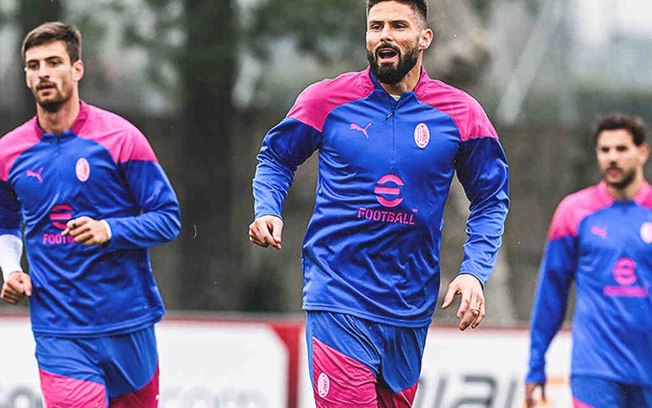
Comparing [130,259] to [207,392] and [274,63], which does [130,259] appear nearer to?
[207,392]

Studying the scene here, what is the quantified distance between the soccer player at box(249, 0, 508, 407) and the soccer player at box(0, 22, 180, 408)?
111 centimetres

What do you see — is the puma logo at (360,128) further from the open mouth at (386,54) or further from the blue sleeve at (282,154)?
the open mouth at (386,54)

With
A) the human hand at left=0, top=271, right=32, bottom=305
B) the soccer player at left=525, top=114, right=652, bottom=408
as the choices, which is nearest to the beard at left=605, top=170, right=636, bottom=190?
the soccer player at left=525, top=114, right=652, bottom=408

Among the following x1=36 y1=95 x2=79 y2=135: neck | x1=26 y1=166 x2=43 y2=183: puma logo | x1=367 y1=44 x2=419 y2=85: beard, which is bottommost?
x1=26 y1=166 x2=43 y2=183: puma logo

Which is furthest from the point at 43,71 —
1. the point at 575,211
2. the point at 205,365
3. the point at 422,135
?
the point at 205,365

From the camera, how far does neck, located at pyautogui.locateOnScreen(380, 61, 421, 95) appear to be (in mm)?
6371

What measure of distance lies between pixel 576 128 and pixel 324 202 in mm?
13216

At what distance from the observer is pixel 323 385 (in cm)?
621

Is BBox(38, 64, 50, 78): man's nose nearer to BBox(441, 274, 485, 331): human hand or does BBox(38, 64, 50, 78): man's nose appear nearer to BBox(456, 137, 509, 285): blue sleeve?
BBox(456, 137, 509, 285): blue sleeve

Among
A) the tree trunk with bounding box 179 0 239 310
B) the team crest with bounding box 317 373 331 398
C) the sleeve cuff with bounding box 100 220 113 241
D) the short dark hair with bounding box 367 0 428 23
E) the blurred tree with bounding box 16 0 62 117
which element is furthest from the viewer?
the tree trunk with bounding box 179 0 239 310

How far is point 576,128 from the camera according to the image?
19.1m

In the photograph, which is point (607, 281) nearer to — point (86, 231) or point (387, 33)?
point (387, 33)

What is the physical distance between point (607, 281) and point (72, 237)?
3.07 meters

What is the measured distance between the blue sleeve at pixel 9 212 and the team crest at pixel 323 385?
2.08 m
